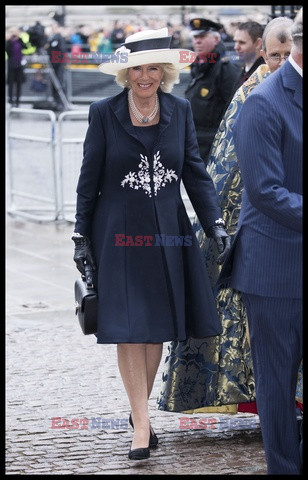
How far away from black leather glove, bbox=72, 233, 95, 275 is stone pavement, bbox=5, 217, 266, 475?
851 mm

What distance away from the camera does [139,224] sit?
5.21 m

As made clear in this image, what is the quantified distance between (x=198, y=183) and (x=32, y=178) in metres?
9.64

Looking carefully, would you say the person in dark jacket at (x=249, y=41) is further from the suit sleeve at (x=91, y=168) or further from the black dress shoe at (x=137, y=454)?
the black dress shoe at (x=137, y=454)

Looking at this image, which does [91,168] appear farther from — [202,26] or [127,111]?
[202,26]

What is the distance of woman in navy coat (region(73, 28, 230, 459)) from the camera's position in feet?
17.0

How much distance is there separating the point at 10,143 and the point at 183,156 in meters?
7.40

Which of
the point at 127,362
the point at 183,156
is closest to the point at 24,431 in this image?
the point at 127,362

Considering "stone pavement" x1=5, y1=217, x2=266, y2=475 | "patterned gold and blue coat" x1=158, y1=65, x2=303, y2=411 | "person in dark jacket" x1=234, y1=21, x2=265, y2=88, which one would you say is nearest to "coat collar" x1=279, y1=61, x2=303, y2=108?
"patterned gold and blue coat" x1=158, y1=65, x2=303, y2=411

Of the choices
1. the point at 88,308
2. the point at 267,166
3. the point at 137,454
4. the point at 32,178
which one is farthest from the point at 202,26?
the point at 32,178

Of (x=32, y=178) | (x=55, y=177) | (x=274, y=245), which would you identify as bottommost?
(x=32, y=178)

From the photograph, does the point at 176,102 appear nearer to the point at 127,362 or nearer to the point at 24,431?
the point at 127,362

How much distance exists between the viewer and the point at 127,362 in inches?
208

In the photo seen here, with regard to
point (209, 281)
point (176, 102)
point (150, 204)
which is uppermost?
point (176, 102)

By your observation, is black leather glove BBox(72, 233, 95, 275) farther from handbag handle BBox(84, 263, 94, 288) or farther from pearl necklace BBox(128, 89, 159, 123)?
pearl necklace BBox(128, 89, 159, 123)
